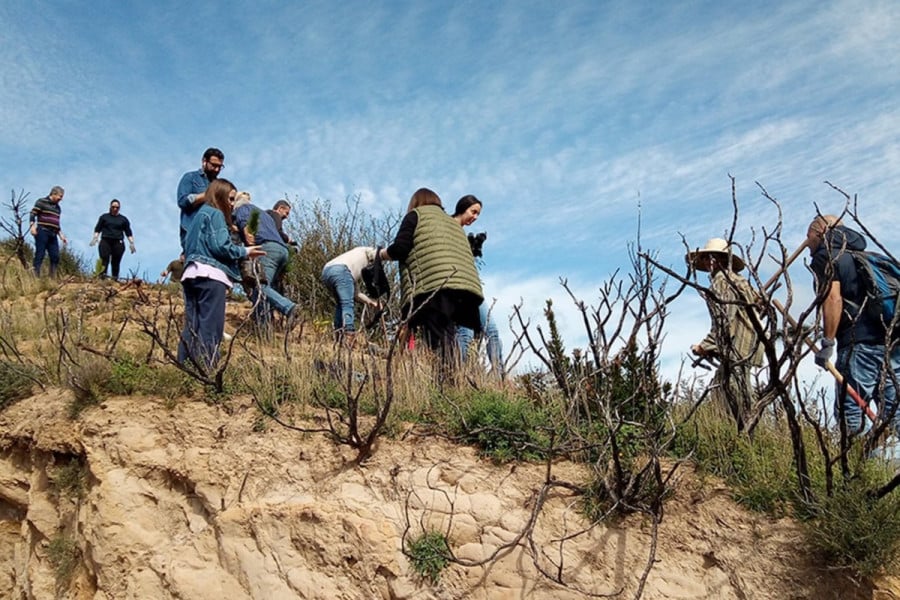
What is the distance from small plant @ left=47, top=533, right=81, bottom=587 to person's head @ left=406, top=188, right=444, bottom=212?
3571 mm

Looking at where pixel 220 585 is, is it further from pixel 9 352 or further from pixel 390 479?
pixel 9 352

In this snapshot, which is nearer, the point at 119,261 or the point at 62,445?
the point at 62,445

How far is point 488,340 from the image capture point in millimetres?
6711

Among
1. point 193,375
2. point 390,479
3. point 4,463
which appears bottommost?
point 390,479

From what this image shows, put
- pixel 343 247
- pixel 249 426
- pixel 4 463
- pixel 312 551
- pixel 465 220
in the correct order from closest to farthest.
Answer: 1. pixel 312 551
2. pixel 249 426
3. pixel 4 463
4. pixel 465 220
5. pixel 343 247

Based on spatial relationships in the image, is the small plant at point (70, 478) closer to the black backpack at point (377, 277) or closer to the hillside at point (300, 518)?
the hillside at point (300, 518)

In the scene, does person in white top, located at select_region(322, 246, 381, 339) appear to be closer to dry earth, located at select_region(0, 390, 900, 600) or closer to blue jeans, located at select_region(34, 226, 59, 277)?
dry earth, located at select_region(0, 390, 900, 600)

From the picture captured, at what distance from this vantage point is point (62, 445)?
18.1ft

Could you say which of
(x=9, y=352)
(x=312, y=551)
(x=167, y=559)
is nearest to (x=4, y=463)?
(x=9, y=352)

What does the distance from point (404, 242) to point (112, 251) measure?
8.65 meters

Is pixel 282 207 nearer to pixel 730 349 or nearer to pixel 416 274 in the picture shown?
pixel 416 274

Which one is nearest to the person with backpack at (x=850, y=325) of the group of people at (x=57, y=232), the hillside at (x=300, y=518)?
the hillside at (x=300, y=518)

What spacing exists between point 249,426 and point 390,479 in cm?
116

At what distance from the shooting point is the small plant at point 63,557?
16.8 ft
